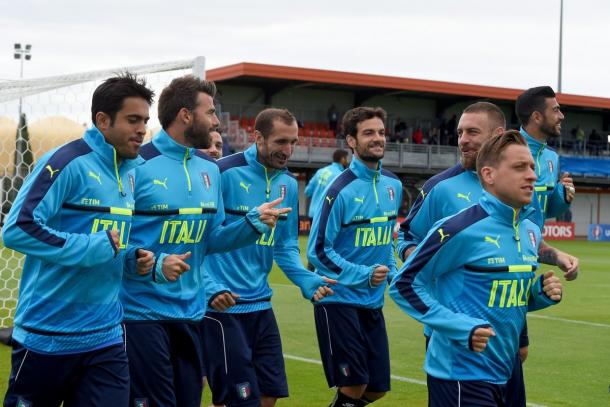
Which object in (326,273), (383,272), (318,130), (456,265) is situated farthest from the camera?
(318,130)

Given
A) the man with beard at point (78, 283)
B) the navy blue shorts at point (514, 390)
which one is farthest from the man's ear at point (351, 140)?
the navy blue shorts at point (514, 390)

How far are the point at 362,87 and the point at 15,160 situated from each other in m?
39.3

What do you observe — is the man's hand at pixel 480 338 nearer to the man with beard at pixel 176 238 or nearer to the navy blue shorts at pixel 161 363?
the man with beard at pixel 176 238

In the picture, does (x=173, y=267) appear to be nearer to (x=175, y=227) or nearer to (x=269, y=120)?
A: (x=175, y=227)

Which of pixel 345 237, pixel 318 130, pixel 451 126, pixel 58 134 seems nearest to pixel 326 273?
pixel 345 237

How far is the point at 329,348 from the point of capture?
24.2ft

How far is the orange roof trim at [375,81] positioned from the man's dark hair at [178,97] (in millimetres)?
38558

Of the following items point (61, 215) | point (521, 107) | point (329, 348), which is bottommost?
point (329, 348)

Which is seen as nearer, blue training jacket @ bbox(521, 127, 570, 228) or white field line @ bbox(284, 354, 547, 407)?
blue training jacket @ bbox(521, 127, 570, 228)

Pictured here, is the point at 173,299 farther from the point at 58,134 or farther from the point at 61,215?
the point at 58,134

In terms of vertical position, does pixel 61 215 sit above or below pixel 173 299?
above

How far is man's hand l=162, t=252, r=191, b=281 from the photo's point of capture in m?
5.15

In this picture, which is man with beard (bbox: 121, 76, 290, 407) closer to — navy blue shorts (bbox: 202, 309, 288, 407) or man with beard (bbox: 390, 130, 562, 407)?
navy blue shorts (bbox: 202, 309, 288, 407)

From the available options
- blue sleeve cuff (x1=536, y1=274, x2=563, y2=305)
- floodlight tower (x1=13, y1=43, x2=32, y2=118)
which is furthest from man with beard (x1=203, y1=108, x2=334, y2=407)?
floodlight tower (x1=13, y1=43, x2=32, y2=118)
